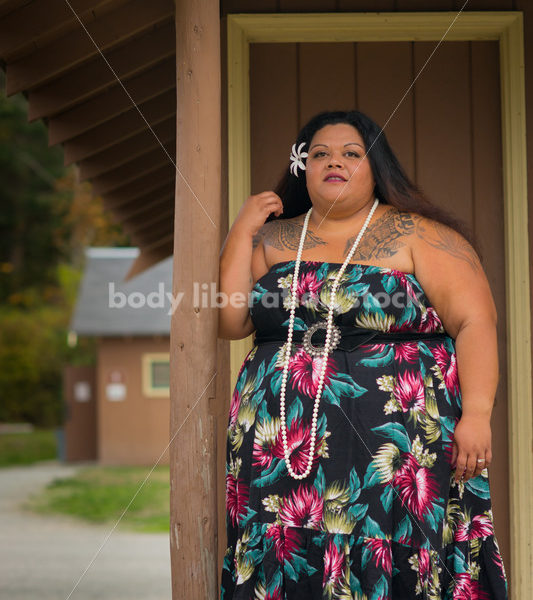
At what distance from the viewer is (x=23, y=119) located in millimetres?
28703

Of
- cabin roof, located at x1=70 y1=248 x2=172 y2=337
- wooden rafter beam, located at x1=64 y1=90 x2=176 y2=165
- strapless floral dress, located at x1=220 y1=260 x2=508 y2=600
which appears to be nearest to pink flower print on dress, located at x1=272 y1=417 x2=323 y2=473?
strapless floral dress, located at x1=220 y1=260 x2=508 y2=600

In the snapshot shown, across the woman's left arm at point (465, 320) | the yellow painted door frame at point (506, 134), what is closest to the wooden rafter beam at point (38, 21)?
the yellow painted door frame at point (506, 134)

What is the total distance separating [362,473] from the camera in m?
2.58

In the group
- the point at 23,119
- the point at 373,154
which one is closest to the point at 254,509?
the point at 373,154

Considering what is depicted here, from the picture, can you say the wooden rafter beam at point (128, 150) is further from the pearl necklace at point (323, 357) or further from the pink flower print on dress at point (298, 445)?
the pink flower print on dress at point (298, 445)

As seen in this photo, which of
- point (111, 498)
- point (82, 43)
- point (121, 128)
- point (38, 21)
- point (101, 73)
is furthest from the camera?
point (111, 498)

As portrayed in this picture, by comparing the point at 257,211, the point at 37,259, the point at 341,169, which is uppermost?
the point at 37,259

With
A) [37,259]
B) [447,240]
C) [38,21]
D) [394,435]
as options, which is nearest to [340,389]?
[394,435]

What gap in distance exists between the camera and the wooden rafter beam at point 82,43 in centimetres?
359

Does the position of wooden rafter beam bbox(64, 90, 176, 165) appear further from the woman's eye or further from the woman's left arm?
the woman's left arm

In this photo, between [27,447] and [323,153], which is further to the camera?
[27,447]

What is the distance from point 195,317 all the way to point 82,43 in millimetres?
1704

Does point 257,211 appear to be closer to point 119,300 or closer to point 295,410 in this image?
point 295,410

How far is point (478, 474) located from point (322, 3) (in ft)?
7.72
